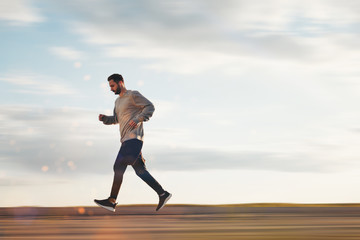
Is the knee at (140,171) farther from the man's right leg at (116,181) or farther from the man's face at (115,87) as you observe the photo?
the man's face at (115,87)

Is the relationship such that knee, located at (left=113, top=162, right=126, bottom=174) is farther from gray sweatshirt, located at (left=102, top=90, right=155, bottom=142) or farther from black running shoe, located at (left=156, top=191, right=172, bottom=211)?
black running shoe, located at (left=156, top=191, right=172, bottom=211)

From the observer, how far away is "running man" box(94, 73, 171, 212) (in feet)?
37.7

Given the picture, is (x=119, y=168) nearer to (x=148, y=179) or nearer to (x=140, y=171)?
(x=140, y=171)

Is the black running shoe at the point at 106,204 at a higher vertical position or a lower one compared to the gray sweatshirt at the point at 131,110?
lower

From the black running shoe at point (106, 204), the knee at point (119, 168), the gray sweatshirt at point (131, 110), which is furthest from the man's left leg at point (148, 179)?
the black running shoe at point (106, 204)

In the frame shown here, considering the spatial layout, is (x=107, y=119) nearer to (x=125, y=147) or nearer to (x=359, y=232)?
(x=125, y=147)

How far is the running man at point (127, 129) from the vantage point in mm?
11500

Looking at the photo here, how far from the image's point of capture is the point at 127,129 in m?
11.5

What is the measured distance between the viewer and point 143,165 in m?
11.9

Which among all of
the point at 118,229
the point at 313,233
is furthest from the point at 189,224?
the point at 313,233

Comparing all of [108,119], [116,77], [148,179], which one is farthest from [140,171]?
[116,77]

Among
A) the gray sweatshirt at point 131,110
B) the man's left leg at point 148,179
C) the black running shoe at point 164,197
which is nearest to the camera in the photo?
the gray sweatshirt at point 131,110

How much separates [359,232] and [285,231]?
0.88 m

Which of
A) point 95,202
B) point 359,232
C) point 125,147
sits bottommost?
point 359,232
